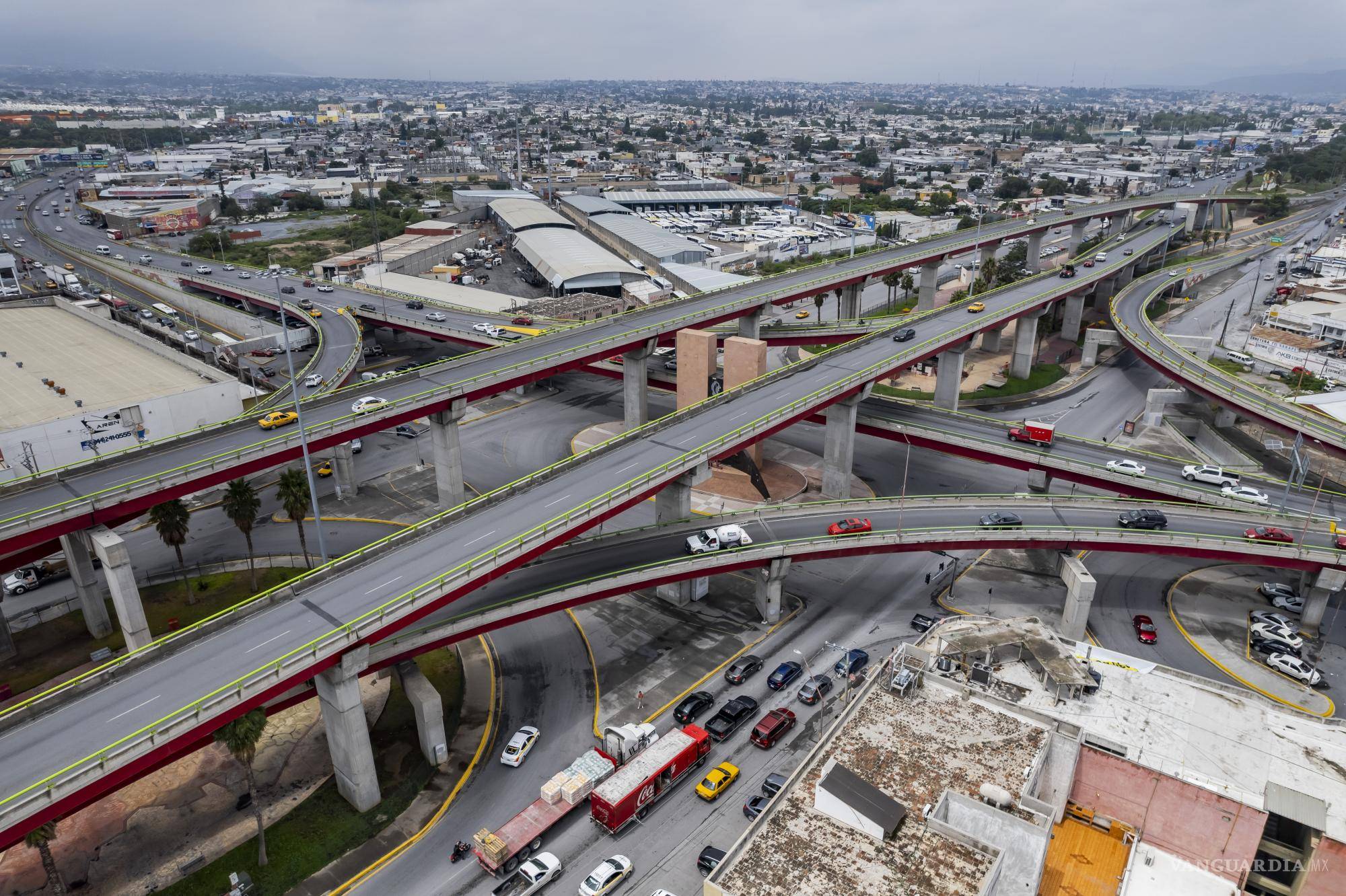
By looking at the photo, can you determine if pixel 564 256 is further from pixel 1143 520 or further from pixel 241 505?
pixel 1143 520

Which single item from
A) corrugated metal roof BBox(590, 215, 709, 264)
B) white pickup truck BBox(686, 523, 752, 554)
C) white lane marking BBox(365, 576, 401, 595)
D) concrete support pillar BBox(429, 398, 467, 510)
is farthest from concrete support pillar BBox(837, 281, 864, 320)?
white lane marking BBox(365, 576, 401, 595)

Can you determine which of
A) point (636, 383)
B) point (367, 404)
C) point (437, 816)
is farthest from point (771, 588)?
point (367, 404)

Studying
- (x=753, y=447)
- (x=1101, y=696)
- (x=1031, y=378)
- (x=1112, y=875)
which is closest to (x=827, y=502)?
(x=753, y=447)

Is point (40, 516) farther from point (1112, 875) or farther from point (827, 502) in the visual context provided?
point (1112, 875)

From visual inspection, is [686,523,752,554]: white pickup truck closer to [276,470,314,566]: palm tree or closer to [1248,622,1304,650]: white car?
[276,470,314,566]: palm tree

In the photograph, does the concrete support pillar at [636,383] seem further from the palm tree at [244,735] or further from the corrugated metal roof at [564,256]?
the palm tree at [244,735]

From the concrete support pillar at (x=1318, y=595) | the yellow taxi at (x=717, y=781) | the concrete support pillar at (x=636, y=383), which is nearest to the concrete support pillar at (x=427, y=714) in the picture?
the yellow taxi at (x=717, y=781)
